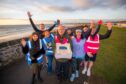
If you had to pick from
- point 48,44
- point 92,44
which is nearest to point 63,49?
point 48,44

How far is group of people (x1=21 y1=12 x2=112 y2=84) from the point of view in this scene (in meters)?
2.80

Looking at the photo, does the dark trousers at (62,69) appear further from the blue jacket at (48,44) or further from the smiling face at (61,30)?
the smiling face at (61,30)

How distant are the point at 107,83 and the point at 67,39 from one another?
153cm

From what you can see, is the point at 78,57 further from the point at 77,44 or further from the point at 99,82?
the point at 99,82

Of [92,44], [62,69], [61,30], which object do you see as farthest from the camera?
[92,44]

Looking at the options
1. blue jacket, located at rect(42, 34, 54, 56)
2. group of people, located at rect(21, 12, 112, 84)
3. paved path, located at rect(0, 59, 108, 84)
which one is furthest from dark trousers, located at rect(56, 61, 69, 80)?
blue jacket, located at rect(42, 34, 54, 56)

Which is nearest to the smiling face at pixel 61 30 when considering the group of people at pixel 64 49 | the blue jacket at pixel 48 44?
the group of people at pixel 64 49

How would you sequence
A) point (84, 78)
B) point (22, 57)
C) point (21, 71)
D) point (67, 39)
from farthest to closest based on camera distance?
1. point (22, 57)
2. point (21, 71)
3. point (84, 78)
4. point (67, 39)

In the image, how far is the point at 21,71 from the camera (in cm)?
375

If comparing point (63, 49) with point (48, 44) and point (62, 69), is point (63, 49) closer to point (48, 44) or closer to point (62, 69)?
point (62, 69)

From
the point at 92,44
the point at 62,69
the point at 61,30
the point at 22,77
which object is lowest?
the point at 22,77

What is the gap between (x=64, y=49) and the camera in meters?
2.87

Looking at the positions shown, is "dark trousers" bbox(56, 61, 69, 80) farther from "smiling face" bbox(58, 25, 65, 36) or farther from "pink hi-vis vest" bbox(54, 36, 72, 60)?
"smiling face" bbox(58, 25, 65, 36)

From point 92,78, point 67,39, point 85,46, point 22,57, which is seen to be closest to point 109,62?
point 92,78
